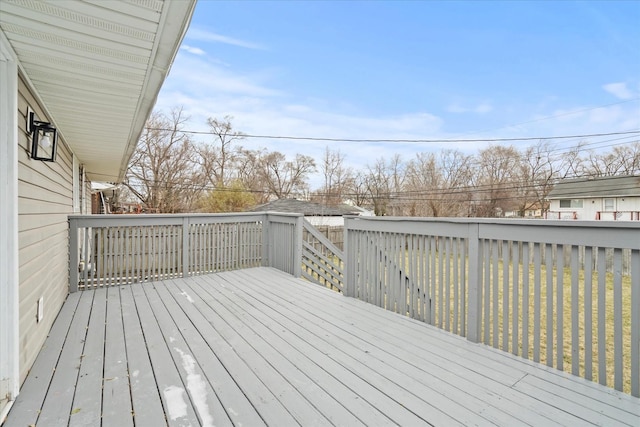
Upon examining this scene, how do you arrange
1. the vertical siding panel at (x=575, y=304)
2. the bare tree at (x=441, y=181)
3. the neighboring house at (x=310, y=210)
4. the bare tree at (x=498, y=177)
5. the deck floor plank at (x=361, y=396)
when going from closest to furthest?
the deck floor plank at (x=361, y=396), the vertical siding panel at (x=575, y=304), the neighboring house at (x=310, y=210), the bare tree at (x=441, y=181), the bare tree at (x=498, y=177)

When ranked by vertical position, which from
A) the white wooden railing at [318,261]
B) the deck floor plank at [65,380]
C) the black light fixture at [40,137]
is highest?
the black light fixture at [40,137]

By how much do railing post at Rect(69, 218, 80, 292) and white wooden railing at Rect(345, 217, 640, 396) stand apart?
12.4 ft

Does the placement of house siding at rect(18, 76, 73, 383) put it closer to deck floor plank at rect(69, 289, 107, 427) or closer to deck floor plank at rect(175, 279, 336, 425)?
deck floor plank at rect(69, 289, 107, 427)

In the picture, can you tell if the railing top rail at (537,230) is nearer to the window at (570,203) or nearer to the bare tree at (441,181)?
the bare tree at (441,181)

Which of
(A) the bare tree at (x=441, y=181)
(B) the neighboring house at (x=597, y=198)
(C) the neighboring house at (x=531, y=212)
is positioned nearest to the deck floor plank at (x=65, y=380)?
(A) the bare tree at (x=441, y=181)

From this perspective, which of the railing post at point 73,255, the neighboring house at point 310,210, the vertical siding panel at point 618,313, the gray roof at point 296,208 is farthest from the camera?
the neighboring house at point 310,210

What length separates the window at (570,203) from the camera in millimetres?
21453

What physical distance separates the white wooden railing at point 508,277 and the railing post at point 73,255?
12.4 feet

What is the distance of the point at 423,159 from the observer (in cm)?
2545

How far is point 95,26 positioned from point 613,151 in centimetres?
2930

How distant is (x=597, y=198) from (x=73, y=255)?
2571 centimetres

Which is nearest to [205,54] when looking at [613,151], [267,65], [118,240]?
[267,65]

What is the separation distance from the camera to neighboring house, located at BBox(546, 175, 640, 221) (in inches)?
735

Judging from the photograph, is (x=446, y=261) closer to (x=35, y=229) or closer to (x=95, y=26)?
(x=95, y=26)
